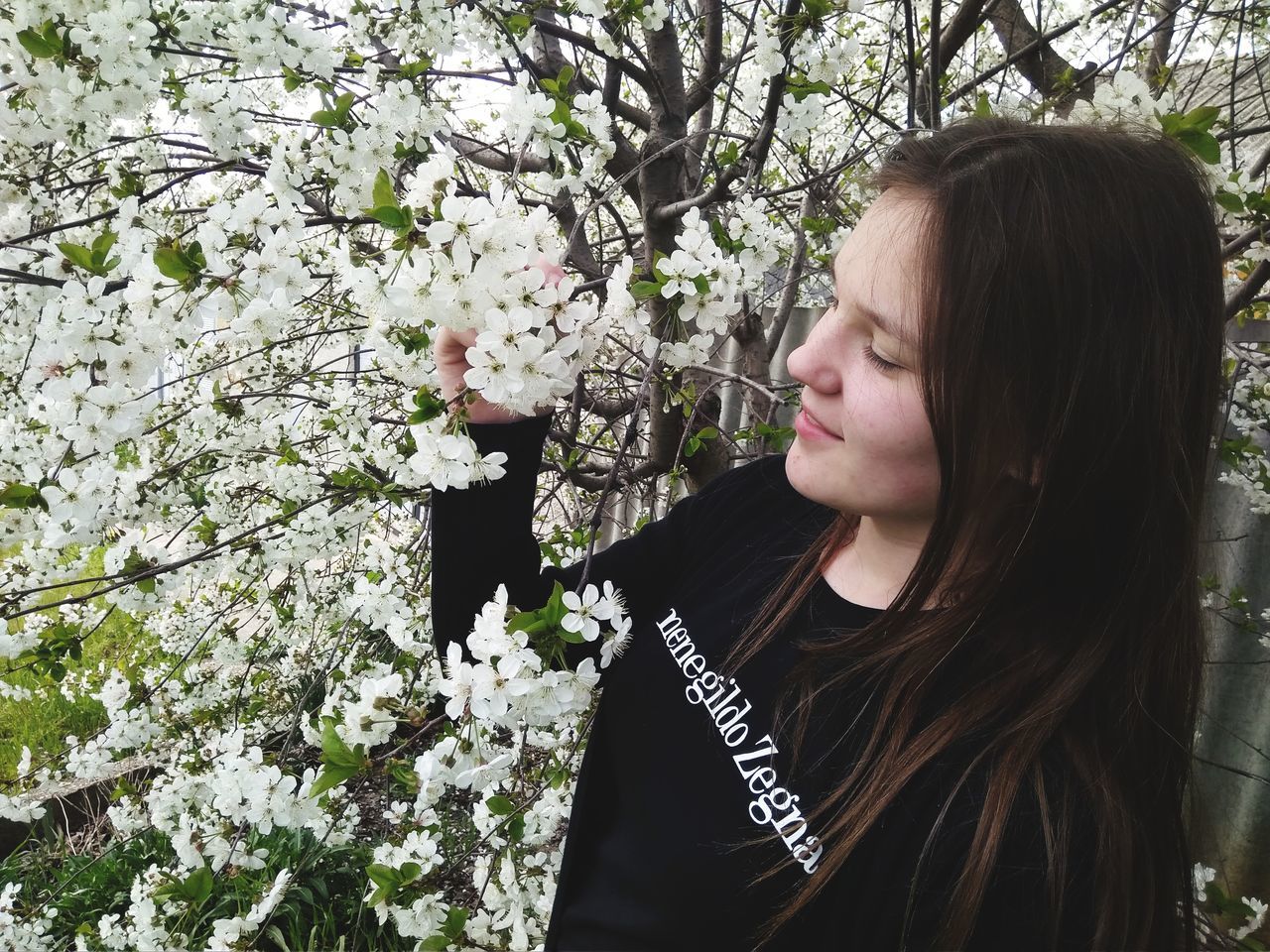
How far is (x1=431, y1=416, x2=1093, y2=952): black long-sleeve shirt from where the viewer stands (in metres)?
0.83

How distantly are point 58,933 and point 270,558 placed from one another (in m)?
1.92

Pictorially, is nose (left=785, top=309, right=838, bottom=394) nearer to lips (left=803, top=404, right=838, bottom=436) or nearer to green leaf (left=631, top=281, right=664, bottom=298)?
lips (left=803, top=404, right=838, bottom=436)

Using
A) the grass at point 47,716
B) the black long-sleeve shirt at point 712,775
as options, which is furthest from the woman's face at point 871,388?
the grass at point 47,716

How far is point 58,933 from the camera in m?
2.84

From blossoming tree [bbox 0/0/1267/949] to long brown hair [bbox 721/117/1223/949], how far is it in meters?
0.36

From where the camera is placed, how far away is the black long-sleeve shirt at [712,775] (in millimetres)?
830

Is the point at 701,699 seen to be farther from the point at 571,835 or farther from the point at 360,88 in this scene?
the point at 360,88

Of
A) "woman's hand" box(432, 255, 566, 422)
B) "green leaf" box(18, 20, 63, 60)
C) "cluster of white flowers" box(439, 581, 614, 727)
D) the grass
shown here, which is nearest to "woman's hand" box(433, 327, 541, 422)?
"woman's hand" box(432, 255, 566, 422)

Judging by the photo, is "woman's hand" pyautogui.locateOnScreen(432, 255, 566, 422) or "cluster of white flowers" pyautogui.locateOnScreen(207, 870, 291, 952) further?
"cluster of white flowers" pyautogui.locateOnScreen(207, 870, 291, 952)

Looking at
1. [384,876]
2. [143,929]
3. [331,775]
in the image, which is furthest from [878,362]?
[143,929]

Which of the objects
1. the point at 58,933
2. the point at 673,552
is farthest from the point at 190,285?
the point at 58,933

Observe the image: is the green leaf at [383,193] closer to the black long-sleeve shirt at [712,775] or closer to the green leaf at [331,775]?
the black long-sleeve shirt at [712,775]

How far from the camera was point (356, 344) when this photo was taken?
2527 millimetres

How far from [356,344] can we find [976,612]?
2146 millimetres
